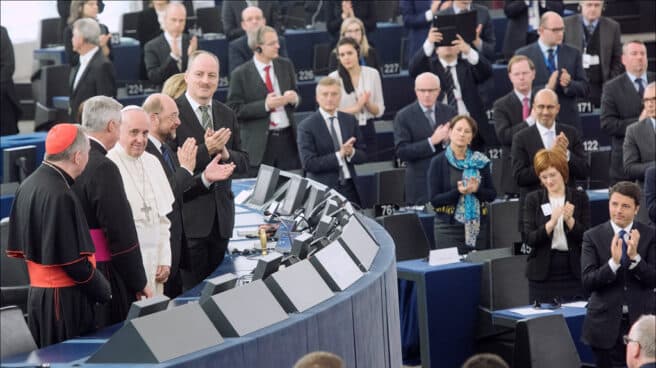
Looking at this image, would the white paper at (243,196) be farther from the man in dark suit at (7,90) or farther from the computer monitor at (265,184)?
the man in dark suit at (7,90)

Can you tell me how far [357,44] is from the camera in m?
11.4

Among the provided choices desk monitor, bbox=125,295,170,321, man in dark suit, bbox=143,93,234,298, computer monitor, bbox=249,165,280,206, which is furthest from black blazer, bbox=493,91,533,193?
desk monitor, bbox=125,295,170,321

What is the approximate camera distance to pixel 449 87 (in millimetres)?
11336

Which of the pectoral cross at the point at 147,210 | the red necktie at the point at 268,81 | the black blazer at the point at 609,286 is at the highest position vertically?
the red necktie at the point at 268,81

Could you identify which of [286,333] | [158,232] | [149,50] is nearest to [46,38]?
[149,50]

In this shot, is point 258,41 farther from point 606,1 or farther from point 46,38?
point 606,1

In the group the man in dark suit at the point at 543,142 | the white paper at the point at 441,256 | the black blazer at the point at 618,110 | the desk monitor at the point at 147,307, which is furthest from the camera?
the black blazer at the point at 618,110

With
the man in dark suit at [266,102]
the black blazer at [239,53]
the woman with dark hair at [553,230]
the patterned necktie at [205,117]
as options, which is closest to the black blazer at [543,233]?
the woman with dark hair at [553,230]

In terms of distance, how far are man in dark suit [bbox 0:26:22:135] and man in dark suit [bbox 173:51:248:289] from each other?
196 inches

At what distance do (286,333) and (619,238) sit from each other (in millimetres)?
3810

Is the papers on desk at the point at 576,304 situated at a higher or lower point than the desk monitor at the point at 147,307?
lower

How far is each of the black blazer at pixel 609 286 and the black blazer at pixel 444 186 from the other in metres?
1.13

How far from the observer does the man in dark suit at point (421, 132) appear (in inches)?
404

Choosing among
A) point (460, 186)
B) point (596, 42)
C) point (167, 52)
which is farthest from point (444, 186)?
point (596, 42)
